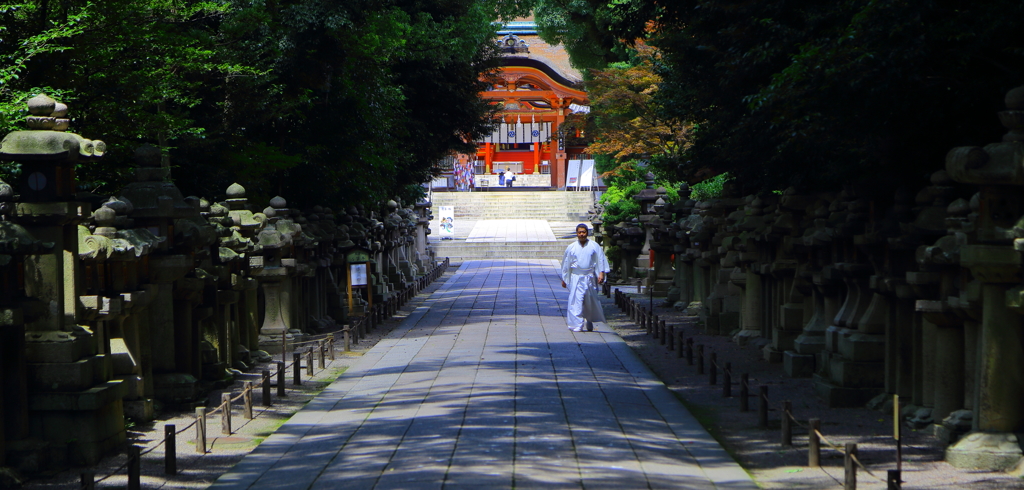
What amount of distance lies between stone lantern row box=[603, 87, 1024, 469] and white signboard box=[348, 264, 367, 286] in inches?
267

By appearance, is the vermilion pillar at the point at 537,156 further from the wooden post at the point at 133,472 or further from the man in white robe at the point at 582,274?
the wooden post at the point at 133,472

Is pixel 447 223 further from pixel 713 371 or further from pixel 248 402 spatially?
pixel 248 402

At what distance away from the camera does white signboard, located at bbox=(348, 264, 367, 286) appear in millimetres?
18547

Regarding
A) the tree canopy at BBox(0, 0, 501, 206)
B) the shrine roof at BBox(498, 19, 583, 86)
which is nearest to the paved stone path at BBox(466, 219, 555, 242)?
the shrine roof at BBox(498, 19, 583, 86)

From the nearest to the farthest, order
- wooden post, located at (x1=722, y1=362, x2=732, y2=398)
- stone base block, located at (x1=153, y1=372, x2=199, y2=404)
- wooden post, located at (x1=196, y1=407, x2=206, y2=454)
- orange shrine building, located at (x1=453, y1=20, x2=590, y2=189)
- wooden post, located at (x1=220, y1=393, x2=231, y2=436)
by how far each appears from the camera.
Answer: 1. wooden post, located at (x1=196, y1=407, x2=206, y2=454)
2. wooden post, located at (x1=220, y1=393, x2=231, y2=436)
3. stone base block, located at (x1=153, y1=372, x2=199, y2=404)
4. wooden post, located at (x1=722, y1=362, x2=732, y2=398)
5. orange shrine building, located at (x1=453, y1=20, x2=590, y2=189)

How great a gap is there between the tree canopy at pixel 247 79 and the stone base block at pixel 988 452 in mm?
9087

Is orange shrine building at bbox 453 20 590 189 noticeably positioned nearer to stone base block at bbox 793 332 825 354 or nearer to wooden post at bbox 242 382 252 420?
stone base block at bbox 793 332 825 354

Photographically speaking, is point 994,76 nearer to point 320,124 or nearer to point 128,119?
point 128,119

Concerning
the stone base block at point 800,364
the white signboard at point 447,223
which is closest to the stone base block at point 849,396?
the stone base block at point 800,364

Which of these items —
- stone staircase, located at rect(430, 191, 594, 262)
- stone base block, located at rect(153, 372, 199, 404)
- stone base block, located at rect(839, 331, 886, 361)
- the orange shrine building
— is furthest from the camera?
the orange shrine building

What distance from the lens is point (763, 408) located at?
28.0 ft

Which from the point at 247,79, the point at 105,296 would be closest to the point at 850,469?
the point at 105,296

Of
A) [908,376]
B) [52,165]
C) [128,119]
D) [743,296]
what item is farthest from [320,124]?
[908,376]

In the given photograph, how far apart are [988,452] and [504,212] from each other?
50.4 metres
